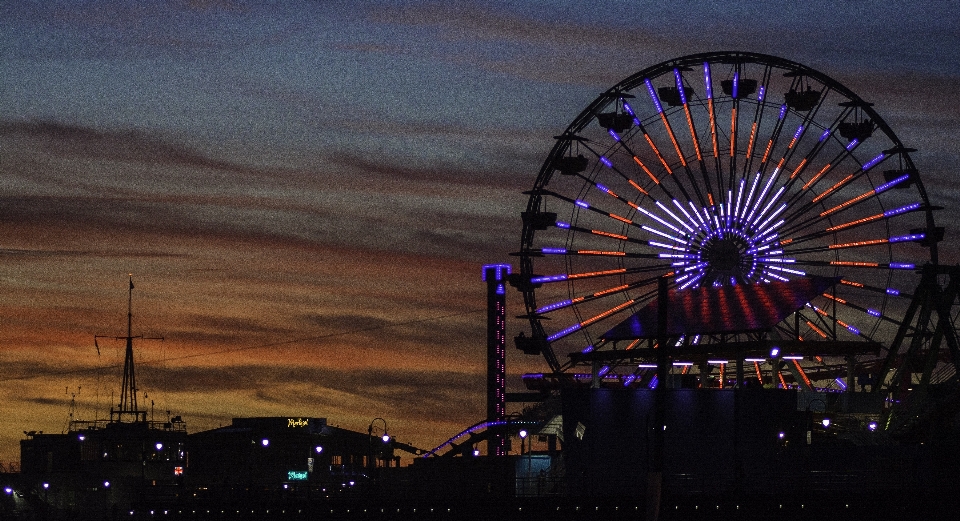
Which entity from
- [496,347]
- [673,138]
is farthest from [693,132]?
[496,347]

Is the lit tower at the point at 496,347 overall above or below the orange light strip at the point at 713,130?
below

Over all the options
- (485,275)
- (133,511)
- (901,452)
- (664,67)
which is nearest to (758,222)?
(664,67)

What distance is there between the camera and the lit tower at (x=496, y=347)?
97062 millimetres

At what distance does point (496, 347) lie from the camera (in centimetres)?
9931

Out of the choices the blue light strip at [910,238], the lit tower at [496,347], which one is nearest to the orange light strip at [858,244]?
the blue light strip at [910,238]

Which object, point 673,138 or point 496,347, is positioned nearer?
point 673,138

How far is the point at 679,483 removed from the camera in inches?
2670

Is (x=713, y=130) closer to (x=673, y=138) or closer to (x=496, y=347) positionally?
(x=673, y=138)

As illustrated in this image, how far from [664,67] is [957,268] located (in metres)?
20.1

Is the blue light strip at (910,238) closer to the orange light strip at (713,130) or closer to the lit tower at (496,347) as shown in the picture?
the orange light strip at (713,130)

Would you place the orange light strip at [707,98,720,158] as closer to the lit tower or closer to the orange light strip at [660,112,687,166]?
the orange light strip at [660,112,687,166]

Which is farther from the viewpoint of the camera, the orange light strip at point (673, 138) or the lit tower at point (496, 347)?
the lit tower at point (496, 347)

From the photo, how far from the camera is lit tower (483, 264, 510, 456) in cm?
9706

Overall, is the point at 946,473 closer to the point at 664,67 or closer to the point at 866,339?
the point at 866,339
